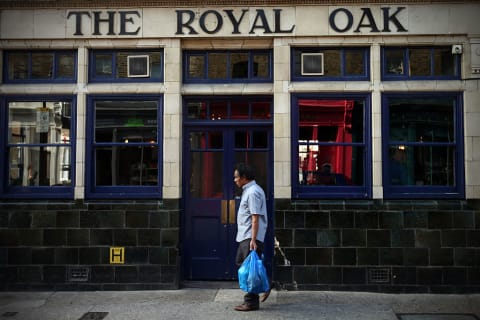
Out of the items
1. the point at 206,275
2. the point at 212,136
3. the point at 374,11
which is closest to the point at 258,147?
the point at 212,136

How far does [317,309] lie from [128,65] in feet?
15.9

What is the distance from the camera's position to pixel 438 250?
8078 millimetres

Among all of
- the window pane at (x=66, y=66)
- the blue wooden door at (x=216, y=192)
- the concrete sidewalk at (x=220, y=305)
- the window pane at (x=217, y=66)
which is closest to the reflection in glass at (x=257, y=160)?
the blue wooden door at (x=216, y=192)

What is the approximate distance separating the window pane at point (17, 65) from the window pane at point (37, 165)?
1.19 m

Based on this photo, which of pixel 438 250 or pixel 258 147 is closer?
pixel 438 250

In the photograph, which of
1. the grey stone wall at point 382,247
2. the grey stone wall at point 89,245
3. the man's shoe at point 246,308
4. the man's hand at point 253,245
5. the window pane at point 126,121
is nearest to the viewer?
the man's hand at point 253,245

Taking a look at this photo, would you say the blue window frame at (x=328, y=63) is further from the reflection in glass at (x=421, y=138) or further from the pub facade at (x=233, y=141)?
the reflection in glass at (x=421, y=138)

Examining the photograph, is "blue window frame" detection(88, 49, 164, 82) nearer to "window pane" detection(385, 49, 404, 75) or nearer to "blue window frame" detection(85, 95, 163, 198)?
"blue window frame" detection(85, 95, 163, 198)

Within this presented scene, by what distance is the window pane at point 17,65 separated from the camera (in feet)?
28.3

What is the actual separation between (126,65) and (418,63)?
475cm

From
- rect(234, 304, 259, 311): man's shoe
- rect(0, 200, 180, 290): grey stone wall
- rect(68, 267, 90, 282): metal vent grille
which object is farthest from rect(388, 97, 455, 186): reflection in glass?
rect(68, 267, 90, 282): metal vent grille

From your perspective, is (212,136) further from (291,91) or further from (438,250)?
(438,250)

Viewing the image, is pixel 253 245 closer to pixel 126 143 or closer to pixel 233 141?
pixel 233 141

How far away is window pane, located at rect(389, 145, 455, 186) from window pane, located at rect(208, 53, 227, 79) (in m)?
3.01
